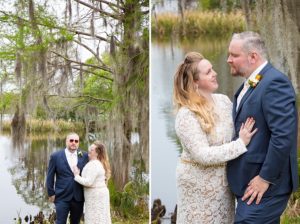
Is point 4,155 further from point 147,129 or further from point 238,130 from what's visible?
point 238,130

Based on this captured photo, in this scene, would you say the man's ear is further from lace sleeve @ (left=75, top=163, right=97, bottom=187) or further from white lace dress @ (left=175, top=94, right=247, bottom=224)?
lace sleeve @ (left=75, top=163, right=97, bottom=187)

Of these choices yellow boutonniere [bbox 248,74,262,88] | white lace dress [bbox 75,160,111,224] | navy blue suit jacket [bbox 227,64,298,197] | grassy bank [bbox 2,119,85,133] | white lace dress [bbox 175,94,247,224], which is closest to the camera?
navy blue suit jacket [bbox 227,64,298,197]

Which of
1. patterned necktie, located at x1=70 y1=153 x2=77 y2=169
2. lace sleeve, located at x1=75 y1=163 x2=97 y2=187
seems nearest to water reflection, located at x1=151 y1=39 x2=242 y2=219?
lace sleeve, located at x1=75 y1=163 x2=97 y2=187

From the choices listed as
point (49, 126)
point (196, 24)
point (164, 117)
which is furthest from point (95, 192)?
point (196, 24)

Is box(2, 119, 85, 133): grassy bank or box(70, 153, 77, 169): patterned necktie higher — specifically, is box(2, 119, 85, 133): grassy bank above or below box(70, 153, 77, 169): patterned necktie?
above

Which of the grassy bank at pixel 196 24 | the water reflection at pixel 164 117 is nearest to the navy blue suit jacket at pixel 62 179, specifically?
the water reflection at pixel 164 117

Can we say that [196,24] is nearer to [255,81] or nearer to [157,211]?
[157,211]

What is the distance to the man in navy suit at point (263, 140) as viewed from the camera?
2.21m

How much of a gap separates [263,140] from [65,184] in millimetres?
2860

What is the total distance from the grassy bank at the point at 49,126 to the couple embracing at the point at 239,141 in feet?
8.87

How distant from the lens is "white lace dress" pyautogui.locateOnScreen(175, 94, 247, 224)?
7.98 feet

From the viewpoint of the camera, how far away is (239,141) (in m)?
2.33

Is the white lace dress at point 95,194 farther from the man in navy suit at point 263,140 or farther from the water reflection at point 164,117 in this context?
the man in navy suit at point 263,140

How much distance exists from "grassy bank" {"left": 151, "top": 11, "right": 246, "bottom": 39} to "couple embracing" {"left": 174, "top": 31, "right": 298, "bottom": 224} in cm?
237
